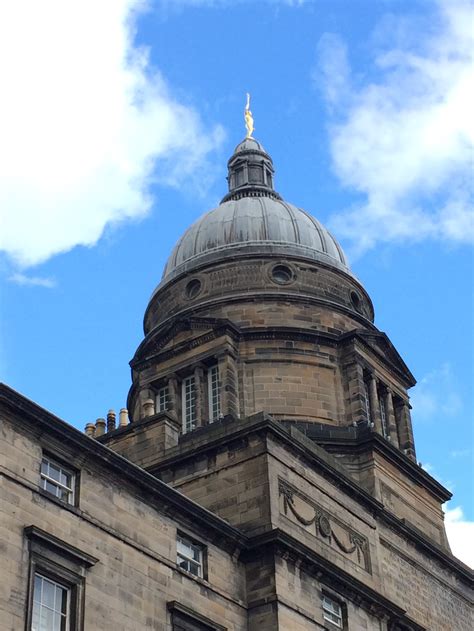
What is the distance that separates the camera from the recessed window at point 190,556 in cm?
3381

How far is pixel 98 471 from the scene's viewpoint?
32156mm

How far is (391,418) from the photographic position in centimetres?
5119

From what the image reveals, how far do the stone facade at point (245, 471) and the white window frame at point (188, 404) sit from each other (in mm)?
71

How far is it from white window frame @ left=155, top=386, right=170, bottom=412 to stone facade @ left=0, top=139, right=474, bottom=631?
8 cm

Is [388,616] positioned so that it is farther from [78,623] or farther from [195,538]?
[78,623]

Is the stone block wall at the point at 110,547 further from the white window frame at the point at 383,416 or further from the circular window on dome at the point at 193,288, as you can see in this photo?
the circular window on dome at the point at 193,288

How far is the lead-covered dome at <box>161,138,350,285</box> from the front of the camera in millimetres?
54469

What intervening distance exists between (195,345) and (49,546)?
2100 centimetres

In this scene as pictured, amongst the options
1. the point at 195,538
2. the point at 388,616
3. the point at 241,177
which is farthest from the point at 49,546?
the point at 241,177

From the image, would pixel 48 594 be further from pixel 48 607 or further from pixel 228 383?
pixel 228 383

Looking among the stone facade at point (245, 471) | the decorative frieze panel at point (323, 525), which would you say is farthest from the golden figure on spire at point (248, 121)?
the decorative frieze panel at point (323, 525)

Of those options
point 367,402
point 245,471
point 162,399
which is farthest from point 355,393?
point 245,471

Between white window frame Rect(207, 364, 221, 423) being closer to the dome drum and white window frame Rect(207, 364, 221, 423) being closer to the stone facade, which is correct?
the stone facade

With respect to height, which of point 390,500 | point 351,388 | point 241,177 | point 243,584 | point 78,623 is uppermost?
point 241,177
